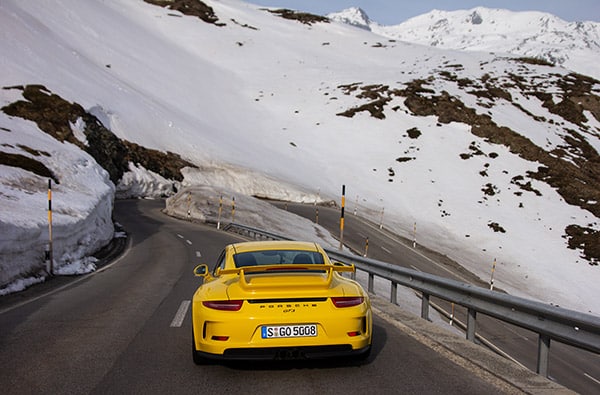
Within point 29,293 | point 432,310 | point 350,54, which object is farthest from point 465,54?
point 29,293

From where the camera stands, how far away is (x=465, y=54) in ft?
348

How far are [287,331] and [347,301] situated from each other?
0.69 m

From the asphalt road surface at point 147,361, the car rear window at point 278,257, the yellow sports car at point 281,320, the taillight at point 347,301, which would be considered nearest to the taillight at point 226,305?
the yellow sports car at point 281,320

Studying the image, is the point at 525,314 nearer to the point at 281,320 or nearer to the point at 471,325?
the point at 471,325

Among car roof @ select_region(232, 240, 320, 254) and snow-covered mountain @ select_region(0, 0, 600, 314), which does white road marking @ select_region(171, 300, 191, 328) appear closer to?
car roof @ select_region(232, 240, 320, 254)

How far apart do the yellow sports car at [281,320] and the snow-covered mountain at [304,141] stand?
338 inches

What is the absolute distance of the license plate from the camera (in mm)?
4859

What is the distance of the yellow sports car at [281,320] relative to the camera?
486cm

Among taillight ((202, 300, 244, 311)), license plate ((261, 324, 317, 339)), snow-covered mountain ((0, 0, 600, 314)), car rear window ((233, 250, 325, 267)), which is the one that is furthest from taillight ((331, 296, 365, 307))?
snow-covered mountain ((0, 0, 600, 314))

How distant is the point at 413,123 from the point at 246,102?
29829 mm

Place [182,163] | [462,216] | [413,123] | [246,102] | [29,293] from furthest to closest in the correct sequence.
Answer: [246,102], [413,123], [182,163], [462,216], [29,293]

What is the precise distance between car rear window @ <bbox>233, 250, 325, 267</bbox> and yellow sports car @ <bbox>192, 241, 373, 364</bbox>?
86 cm

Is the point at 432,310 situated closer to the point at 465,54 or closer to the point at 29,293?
the point at 29,293

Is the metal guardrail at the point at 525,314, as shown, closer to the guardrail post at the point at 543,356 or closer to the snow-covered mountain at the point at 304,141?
the guardrail post at the point at 543,356
